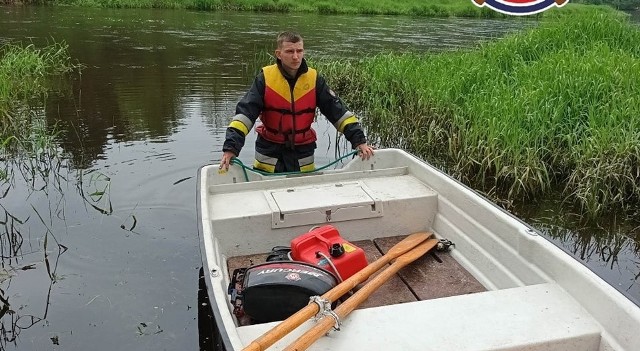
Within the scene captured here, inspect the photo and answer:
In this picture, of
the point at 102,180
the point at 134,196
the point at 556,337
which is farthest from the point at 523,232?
the point at 102,180

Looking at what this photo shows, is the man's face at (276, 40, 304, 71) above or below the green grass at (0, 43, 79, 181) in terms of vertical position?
above

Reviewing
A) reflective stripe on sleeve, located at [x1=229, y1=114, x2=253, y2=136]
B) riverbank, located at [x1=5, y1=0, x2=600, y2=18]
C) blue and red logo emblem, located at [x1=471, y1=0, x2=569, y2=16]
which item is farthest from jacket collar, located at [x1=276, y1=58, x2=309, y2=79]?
riverbank, located at [x1=5, y1=0, x2=600, y2=18]

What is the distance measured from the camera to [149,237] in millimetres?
4277

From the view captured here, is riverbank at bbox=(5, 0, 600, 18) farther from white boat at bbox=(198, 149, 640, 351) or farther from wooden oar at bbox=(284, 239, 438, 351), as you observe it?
wooden oar at bbox=(284, 239, 438, 351)

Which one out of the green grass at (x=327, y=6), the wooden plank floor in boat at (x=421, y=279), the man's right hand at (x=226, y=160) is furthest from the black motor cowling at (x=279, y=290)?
the green grass at (x=327, y=6)

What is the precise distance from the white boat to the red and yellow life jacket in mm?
275

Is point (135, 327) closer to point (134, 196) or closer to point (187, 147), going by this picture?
point (134, 196)

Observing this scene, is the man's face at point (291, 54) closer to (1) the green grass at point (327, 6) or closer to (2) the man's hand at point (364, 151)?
(2) the man's hand at point (364, 151)

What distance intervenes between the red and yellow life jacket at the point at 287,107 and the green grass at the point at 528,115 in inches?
72.4

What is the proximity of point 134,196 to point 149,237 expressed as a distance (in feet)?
2.66

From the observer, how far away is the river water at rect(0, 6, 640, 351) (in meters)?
3.32

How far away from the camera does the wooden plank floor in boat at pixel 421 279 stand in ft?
9.60

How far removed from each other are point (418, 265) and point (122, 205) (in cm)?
257

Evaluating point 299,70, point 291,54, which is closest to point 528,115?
point 299,70
